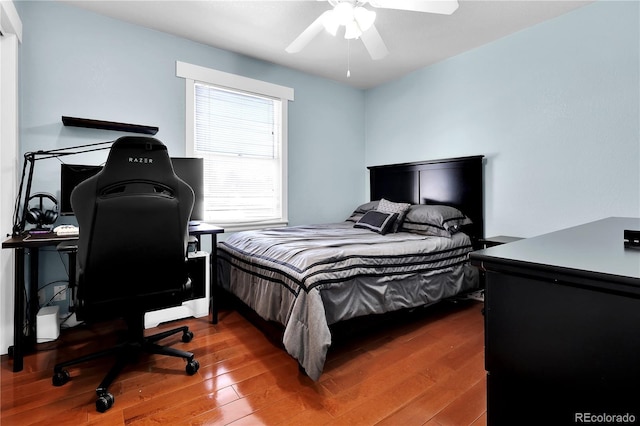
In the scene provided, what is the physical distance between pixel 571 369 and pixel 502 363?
13cm

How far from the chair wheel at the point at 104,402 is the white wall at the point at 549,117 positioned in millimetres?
3303

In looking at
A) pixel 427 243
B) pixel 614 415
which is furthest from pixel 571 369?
pixel 427 243

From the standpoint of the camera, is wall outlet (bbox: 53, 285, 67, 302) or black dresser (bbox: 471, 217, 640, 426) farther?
wall outlet (bbox: 53, 285, 67, 302)

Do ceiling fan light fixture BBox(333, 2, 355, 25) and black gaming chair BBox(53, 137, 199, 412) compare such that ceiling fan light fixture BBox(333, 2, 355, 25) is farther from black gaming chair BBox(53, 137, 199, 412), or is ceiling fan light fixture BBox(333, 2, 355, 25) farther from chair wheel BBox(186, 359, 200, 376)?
chair wheel BBox(186, 359, 200, 376)

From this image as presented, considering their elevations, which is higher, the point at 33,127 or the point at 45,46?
the point at 45,46

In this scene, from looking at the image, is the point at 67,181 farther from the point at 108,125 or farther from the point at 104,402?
the point at 104,402

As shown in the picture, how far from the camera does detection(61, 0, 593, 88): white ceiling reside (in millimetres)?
2506

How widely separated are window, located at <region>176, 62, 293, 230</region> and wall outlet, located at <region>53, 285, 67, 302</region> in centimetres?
129

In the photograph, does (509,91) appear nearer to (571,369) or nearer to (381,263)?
(381,263)

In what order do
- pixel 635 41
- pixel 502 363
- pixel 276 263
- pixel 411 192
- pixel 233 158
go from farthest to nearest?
pixel 411 192 → pixel 233 158 → pixel 635 41 → pixel 276 263 → pixel 502 363

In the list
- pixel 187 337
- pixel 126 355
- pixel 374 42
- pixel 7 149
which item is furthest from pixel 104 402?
pixel 374 42

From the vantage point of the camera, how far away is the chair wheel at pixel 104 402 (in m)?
1.49

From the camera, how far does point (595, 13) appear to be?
2484 mm

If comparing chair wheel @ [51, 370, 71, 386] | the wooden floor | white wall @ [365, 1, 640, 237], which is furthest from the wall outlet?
white wall @ [365, 1, 640, 237]
